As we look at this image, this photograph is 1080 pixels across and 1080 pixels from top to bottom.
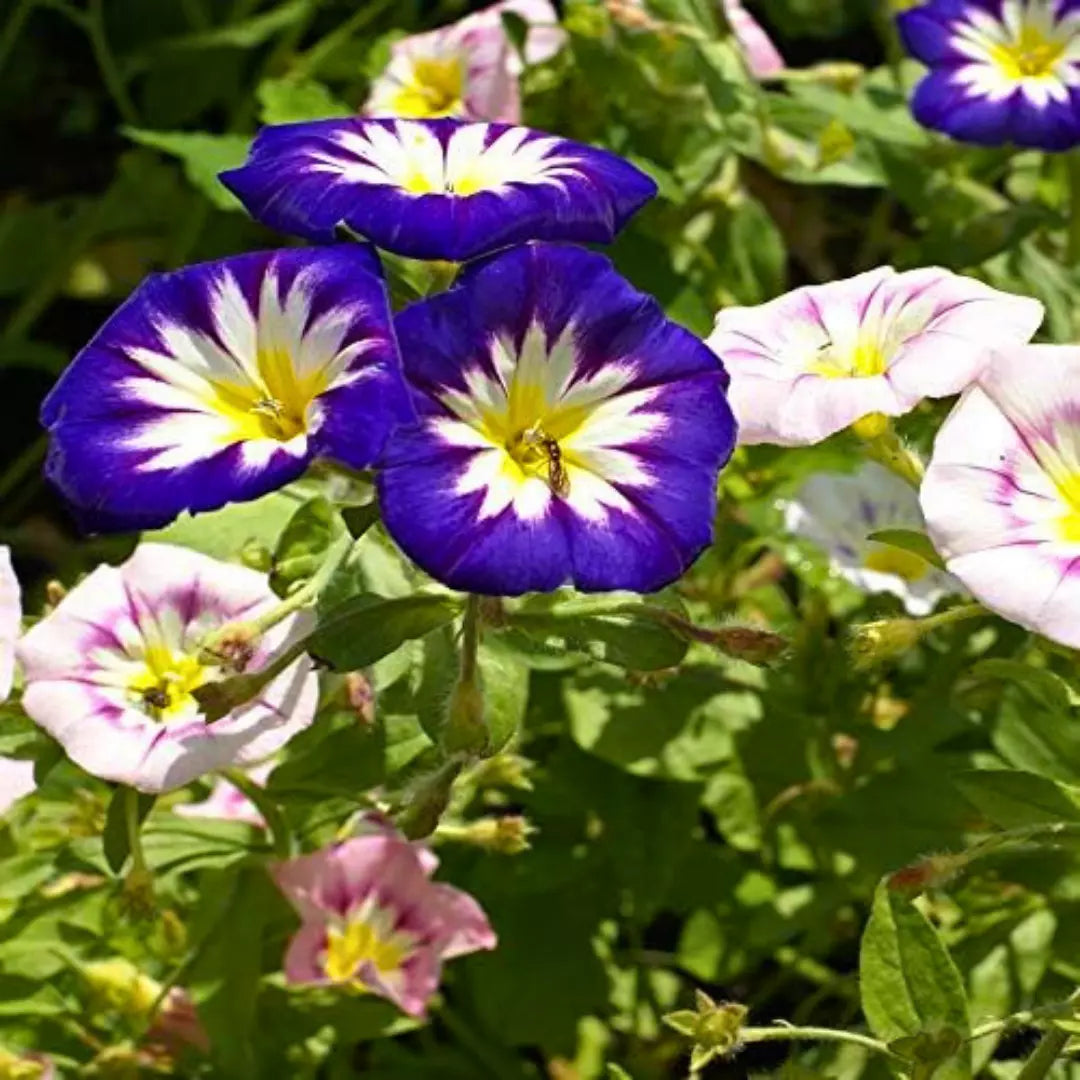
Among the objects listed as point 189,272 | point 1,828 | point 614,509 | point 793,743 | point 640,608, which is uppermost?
point 189,272

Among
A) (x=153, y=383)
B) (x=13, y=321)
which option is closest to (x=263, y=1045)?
(x=153, y=383)

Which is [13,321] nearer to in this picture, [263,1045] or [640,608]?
[263,1045]

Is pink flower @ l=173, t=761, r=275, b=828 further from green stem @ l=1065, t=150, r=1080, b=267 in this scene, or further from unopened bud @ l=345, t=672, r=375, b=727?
green stem @ l=1065, t=150, r=1080, b=267

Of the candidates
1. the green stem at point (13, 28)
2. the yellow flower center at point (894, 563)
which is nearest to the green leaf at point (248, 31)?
the green stem at point (13, 28)

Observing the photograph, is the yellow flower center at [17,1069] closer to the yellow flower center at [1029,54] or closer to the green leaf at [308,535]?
the green leaf at [308,535]

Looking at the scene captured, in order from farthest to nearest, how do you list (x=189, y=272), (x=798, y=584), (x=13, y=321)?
1. (x=13, y=321)
2. (x=798, y=584)
3. (x=189, y=272)
